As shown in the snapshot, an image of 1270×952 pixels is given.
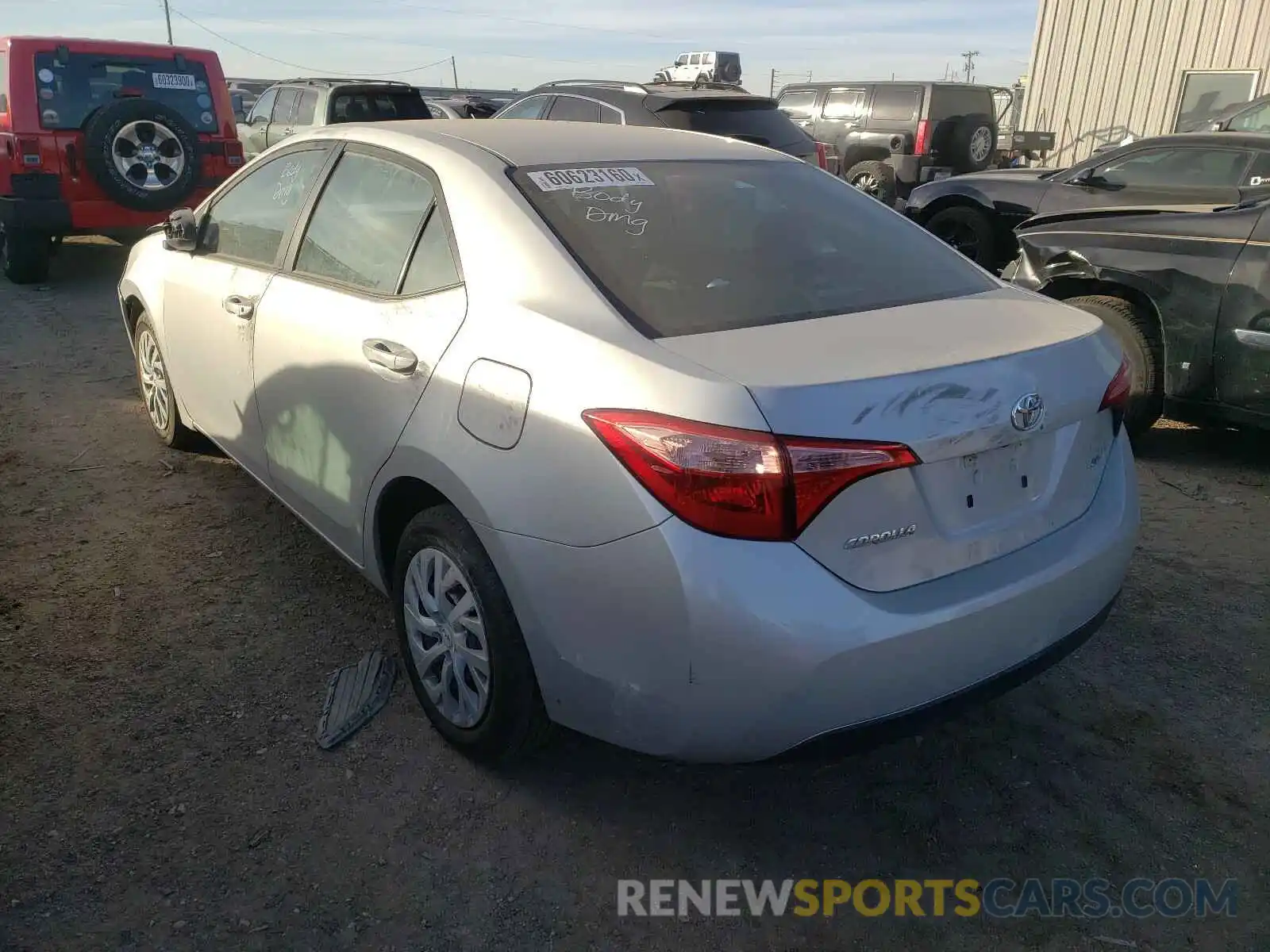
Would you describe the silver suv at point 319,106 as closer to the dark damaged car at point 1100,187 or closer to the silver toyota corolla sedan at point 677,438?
the dark damaged car at point 1100,187

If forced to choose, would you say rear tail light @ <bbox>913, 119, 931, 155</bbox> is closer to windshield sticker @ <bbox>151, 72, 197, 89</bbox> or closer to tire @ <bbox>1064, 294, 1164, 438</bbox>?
windshield sticker @ <bbox>151, 72, 197, 89</bbox>

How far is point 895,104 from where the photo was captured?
Answer: 13930 mm

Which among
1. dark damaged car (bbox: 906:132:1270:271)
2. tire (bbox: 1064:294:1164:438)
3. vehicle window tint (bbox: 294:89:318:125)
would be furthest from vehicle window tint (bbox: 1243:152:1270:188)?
vehicle window tint (bbox: 294:89:318:125)

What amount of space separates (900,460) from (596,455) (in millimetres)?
603

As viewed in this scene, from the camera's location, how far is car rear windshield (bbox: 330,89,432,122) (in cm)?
1290

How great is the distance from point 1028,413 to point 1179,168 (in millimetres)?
6686

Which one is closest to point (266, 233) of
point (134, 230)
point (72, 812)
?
point (72, 812)

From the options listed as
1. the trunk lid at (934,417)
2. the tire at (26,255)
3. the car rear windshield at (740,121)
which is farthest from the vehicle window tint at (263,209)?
the tire at (26,255)

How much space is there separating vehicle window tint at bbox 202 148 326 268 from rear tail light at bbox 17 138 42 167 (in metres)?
5.55

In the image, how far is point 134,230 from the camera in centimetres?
927

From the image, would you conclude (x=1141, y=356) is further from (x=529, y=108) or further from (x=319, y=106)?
(x=319, y=106)

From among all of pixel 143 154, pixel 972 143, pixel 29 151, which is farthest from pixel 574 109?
pixel 972 143

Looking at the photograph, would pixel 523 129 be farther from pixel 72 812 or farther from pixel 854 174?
pixel 854 174

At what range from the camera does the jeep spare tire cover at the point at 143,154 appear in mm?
8062
